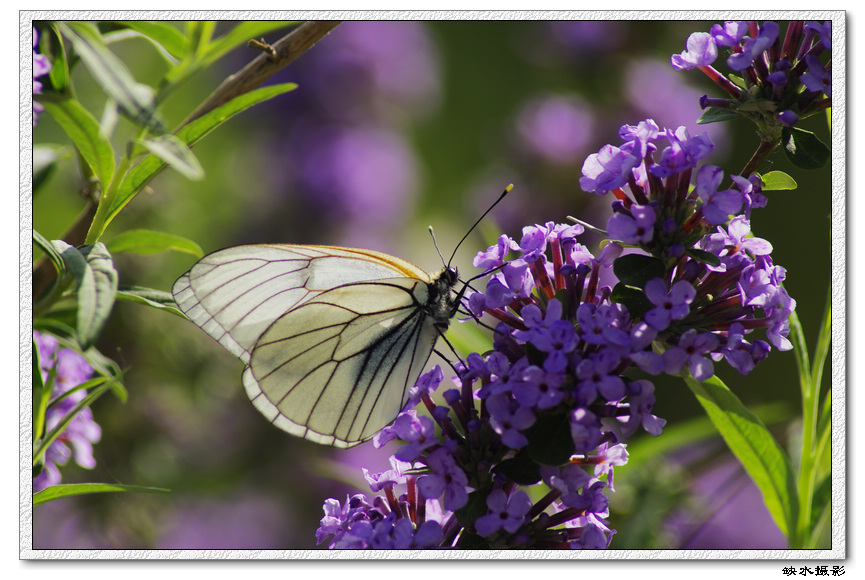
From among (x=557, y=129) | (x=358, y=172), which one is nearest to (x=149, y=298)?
(x=557, y=129)

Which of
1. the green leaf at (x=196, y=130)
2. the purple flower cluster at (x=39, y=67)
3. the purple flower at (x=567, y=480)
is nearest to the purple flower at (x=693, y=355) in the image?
the purple flower at (x=567, y=480)

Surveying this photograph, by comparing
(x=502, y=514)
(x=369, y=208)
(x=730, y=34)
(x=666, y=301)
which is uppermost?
(x=369, y=208)

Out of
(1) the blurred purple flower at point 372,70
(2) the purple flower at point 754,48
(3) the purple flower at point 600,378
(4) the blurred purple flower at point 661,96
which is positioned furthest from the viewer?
(1) the blurred purple flower at point 372,70

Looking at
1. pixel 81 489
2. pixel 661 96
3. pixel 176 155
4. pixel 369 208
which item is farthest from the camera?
pixel 369 208

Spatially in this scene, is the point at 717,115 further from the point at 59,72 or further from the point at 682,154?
the point at 59,72

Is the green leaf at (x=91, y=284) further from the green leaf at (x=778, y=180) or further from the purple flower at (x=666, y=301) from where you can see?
the green leaf at (x=778, y=180)

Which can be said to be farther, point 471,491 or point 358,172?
point 358,172

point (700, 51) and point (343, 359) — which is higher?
point (700, 51)
